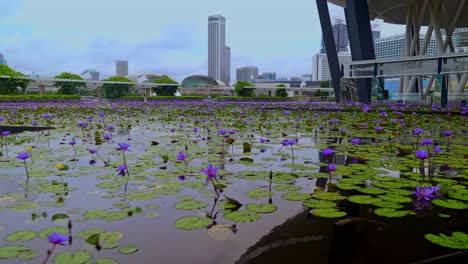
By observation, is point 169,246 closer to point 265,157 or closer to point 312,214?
point 312,214

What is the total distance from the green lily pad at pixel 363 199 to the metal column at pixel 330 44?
1888 cm

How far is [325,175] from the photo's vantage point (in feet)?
8.47

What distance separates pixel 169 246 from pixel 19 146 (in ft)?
11.7

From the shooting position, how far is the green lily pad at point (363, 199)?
6.14 feet

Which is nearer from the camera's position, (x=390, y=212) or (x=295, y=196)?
(x=390, y=212)

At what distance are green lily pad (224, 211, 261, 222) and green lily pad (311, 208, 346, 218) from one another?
0.29m

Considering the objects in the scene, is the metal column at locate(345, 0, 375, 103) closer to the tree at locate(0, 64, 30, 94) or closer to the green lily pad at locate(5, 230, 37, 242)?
the green lily pad at locate(5, 230, 37, 242)

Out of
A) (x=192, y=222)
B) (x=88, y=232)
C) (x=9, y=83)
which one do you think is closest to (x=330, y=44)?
(x=192, y=222)

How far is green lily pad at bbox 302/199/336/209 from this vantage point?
1823 mm

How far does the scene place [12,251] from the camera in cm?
129

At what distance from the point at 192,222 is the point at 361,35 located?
16783mm

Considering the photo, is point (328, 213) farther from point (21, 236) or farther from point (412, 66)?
point (412, 66)

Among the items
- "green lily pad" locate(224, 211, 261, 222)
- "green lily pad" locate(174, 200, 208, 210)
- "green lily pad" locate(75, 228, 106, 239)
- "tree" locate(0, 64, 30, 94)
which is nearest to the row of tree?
"tree" locate(0, 64, 30, 94)

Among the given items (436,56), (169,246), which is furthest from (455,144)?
(436,56)
